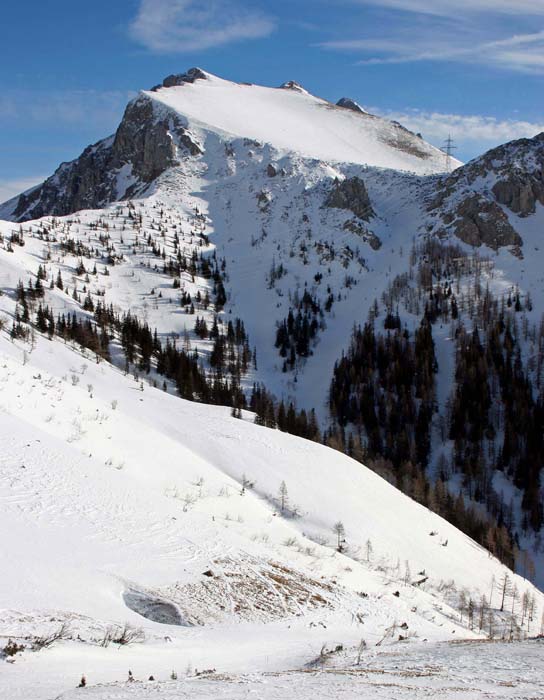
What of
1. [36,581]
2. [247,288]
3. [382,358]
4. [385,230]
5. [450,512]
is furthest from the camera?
[385,230]

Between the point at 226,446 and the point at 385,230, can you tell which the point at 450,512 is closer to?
the point at 226,446

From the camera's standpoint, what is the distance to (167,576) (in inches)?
463

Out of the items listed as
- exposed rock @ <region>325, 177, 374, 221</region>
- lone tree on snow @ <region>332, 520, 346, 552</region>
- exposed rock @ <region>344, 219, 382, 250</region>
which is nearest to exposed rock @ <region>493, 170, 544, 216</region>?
exposed rock @ <region>344, 219, 382, 250</region>

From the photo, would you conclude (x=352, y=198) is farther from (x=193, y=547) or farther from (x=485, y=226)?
(x=193, y=547)

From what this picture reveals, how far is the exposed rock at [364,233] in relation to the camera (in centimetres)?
17312

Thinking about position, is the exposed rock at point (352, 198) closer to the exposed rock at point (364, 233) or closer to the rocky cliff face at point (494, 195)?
the exposed rock at point (364, 233)

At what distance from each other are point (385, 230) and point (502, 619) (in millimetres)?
171673

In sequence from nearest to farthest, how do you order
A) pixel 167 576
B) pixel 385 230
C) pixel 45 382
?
pixel 167 576 → pixel 45 382 → pixel 385 230

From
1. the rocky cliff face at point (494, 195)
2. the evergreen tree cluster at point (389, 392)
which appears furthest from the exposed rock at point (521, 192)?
the evergreen tree cluster at point (389, 392)

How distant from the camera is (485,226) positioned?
16712 cm

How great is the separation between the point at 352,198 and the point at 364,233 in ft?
52.1

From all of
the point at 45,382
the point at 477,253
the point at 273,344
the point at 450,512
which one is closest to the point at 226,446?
the point at 45,382

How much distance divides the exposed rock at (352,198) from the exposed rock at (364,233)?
224 inches

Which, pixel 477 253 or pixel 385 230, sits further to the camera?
pixel 385 230
